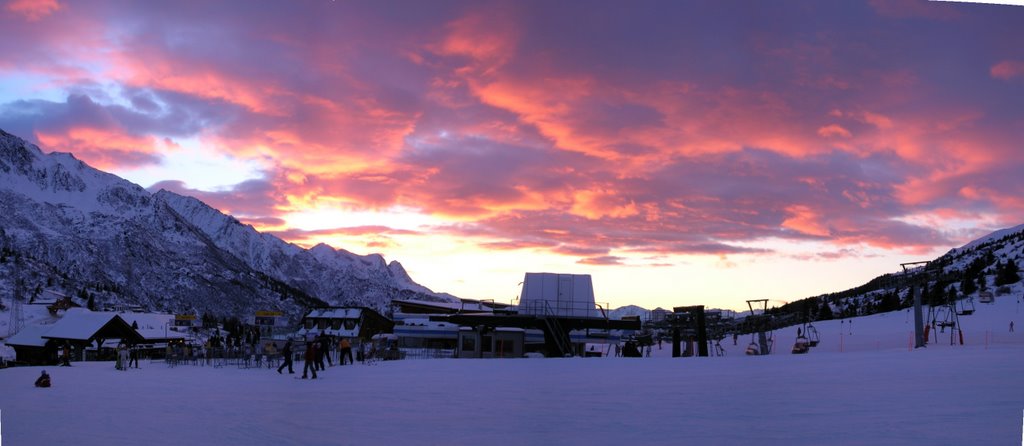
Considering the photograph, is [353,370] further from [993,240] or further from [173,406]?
[993,240]

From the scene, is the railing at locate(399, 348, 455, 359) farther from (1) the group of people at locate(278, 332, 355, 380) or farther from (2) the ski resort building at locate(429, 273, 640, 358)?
(1) the group of people at locate(278, 332, 355, 380)

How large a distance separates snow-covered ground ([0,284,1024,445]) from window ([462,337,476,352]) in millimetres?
18717

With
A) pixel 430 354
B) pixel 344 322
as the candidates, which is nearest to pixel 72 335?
pixel 430 354

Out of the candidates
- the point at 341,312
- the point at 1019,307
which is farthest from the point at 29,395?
the point at 341,312

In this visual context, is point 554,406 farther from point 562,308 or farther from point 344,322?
point 344,322

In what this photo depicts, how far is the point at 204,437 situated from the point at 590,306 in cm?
4239

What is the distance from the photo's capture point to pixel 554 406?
17.5 m

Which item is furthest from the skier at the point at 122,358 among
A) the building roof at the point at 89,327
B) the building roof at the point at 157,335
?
the building roof at the point at 157,335

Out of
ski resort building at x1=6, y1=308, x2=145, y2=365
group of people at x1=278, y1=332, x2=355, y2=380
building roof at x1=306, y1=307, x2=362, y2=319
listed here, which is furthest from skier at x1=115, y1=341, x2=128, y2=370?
building roof at x1=306, y1=307, x2=362, y2=319

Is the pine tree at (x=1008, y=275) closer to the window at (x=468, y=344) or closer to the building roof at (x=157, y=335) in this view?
the window at (x=468, y=344)

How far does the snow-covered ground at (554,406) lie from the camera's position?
43.8ft

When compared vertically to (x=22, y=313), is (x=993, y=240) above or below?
above

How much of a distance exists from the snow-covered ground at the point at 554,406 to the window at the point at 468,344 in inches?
737

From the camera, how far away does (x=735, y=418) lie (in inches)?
591
